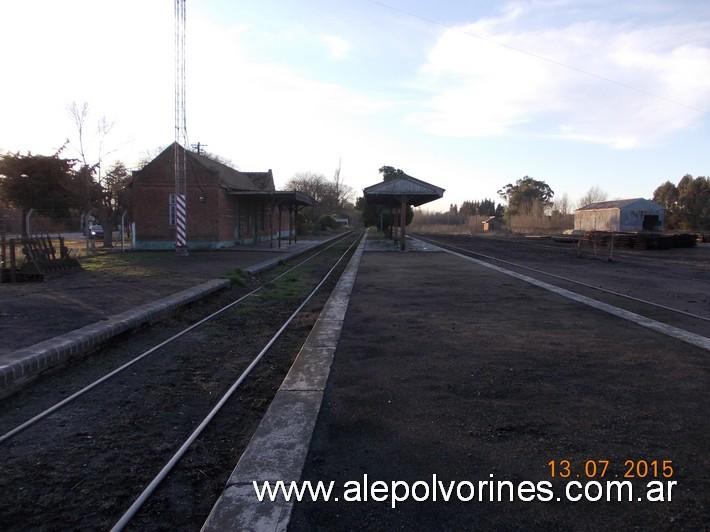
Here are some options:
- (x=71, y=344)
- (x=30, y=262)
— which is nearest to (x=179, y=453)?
(x=71, y=344)

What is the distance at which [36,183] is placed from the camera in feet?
79.6

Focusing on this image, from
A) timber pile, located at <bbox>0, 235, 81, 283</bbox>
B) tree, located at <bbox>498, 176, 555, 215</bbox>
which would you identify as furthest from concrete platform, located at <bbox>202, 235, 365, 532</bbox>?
tree, located at <bbox>498, 176, 555, 215</bbox>

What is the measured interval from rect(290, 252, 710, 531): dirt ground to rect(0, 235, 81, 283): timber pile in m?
10.6

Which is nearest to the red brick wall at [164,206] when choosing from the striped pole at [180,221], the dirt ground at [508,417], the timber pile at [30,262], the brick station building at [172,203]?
the brick station building at [172,203]

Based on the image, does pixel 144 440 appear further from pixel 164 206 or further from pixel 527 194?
pixel 527 194

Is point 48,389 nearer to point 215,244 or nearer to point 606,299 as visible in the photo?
point 606,299

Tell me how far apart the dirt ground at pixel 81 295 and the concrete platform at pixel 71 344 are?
1.16 feet

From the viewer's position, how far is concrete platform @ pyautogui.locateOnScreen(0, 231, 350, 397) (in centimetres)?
557

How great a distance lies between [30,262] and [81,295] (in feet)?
Answer: 13.5

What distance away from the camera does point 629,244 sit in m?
38.2

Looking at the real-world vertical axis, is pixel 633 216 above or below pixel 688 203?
below

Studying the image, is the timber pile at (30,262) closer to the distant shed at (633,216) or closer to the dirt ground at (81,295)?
the dirt ground at (81,295)

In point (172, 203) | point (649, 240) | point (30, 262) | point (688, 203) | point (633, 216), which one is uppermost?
point (688, 203)

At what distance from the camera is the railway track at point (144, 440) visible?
3.17m
